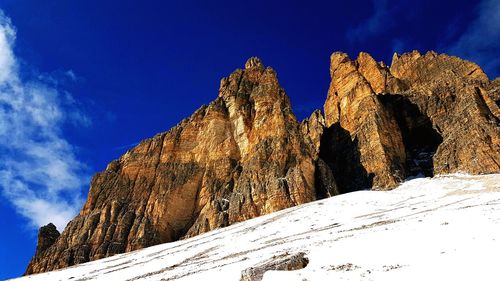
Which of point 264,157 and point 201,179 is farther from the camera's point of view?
point 201,179

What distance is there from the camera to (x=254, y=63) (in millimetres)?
121562

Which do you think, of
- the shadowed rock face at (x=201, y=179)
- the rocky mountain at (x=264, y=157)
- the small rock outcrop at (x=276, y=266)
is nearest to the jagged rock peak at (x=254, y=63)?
the rocky mountain at (x=264, y=157)

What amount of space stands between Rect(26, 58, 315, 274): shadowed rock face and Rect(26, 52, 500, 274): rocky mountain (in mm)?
270

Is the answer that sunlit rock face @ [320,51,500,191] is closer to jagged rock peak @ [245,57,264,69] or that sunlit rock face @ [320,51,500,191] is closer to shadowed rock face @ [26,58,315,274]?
shadowed rock face @ [26,58,315,274]

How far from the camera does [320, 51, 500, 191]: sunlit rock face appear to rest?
75.6 m

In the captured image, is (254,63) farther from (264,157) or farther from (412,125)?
(412,125)

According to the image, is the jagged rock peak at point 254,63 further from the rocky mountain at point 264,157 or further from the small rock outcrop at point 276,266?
the small rock outcrop at point 276,266

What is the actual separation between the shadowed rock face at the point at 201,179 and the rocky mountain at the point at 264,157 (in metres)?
0.27

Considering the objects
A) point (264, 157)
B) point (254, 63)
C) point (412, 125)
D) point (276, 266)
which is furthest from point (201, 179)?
point (276, 266)

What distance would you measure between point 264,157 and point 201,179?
1805 cm

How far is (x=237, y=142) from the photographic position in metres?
95.9

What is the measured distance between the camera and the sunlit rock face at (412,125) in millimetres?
75625

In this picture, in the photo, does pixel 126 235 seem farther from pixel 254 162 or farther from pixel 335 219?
pixel 335 219

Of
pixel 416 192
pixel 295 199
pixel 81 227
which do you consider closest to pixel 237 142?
pixel 295 199
